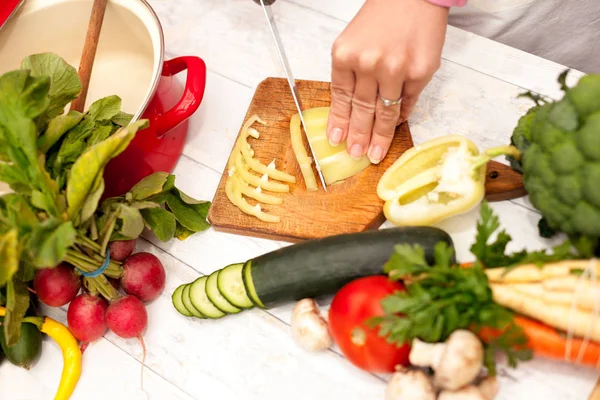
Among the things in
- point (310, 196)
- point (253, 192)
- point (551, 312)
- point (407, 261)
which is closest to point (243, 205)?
point (253, 192)

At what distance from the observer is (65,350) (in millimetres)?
1313

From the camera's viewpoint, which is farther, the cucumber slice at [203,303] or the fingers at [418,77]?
the cucumber slice at [203,303]

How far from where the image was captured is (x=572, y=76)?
4.83 feet

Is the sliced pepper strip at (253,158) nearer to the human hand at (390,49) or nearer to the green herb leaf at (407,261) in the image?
the human hand at (390,49)

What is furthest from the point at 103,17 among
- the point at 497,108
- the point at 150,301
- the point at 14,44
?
the point at 497,108

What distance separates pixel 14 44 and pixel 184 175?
1.85ft

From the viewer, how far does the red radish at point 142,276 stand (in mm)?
1303

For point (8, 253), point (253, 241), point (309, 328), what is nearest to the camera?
point (8, 253)

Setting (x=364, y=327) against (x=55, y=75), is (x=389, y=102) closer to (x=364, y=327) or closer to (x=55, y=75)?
(x=364, y=327)

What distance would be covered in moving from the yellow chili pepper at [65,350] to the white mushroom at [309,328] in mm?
511

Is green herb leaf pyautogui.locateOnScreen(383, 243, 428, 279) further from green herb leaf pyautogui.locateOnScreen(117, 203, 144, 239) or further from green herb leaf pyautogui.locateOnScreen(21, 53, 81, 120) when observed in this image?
green herb leaf pyautogui.locateOnScreen(21, 53, 81, 120)

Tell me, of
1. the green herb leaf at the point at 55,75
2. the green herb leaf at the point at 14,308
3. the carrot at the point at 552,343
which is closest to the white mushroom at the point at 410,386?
the carrot at the point at 552,343

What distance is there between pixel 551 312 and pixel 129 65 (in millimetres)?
1221

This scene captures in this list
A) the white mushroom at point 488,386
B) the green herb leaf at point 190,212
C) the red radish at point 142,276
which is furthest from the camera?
the green herb leaf at point 190,212
